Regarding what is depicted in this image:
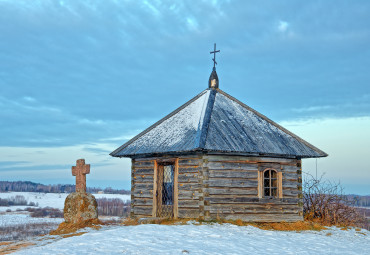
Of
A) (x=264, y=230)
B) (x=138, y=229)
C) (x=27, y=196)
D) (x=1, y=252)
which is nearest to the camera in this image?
(x=1, y=252)

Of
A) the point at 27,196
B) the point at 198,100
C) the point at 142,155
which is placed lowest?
the point at 27,196

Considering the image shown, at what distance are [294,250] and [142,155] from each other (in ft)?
25.2

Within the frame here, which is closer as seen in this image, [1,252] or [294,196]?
[1,252]

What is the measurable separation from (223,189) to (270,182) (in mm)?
2326

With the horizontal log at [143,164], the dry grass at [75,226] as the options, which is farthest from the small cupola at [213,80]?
the dry grass at [75,226]

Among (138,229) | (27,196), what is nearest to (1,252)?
(138,229)

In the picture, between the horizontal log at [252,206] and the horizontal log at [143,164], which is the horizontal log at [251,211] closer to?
the horizontal log at [252,206]

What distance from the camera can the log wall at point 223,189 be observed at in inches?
593

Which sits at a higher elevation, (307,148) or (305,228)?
(307,148)

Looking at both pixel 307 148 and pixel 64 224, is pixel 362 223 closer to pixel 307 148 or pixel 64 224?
pixel 307 148

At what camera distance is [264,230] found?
14586 millimetres

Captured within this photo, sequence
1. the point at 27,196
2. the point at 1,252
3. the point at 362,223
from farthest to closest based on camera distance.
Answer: the point at 27,196 < the point at 362,223 < the point at 1,252

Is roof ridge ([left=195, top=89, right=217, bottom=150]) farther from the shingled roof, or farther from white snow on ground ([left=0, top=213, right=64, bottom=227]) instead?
white snow on ground ([left=0, top=213, right=64, bottom=227])

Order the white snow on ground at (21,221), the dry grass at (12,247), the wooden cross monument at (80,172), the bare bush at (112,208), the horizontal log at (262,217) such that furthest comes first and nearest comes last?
the bare bush at (112,208) < the white snow on ground at (21,221) < the wooden cross monument at (80,172) < the horizontal log at (262,217) < the dry grass at (12,247)
